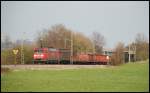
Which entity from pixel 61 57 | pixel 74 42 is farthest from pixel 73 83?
pixel 74 42

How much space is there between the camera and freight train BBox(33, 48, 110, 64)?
5953 centimetres

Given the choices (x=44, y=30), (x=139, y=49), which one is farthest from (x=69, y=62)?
(x=139, y=49)

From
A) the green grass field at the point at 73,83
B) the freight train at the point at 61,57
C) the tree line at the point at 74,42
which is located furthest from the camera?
the tree line at the point at 74,42

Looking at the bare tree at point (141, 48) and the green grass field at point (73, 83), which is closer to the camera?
the green grass field at point (73, 83)

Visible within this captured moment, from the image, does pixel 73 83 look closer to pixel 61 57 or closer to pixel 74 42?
pixel 61 57

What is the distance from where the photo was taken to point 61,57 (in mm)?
62656

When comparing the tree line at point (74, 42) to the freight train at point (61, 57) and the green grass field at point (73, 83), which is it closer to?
the freight train at point (61, 57)

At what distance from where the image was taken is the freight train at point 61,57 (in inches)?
2344

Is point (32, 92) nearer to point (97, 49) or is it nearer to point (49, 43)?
point (49, 43)

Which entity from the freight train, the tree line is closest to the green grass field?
the freight train

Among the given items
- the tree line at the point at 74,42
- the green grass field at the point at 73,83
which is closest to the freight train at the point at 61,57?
the tree line at the point at 74,42

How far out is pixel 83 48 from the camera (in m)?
94.8

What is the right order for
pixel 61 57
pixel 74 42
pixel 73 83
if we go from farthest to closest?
pixel 74 42, pixel 61 57, pixel 73 83

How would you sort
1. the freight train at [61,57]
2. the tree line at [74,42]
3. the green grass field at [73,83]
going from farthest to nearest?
the tree line at [74,42]
the freight train at [61,57]
the green grass field at [73,83]
